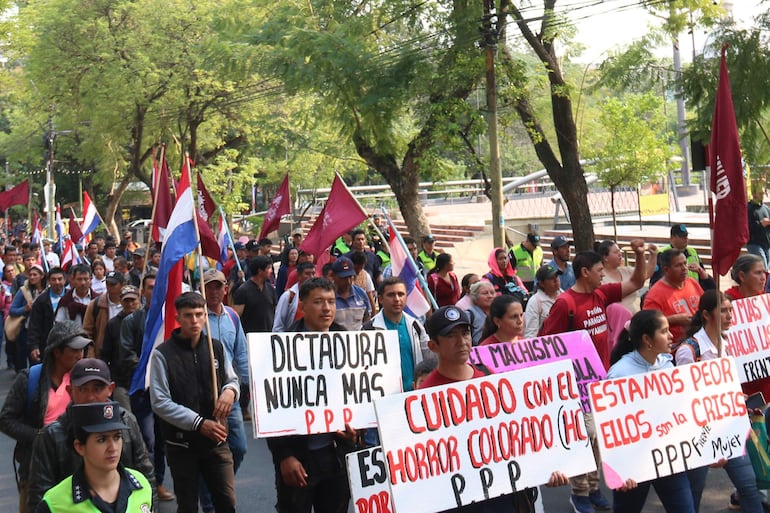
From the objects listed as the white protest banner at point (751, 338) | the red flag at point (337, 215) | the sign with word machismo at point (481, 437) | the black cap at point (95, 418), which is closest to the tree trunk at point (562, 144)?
the red flag at point (337, 215)

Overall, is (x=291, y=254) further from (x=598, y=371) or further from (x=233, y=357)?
(x=598, y=371)

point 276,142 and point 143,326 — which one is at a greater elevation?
point 276,142

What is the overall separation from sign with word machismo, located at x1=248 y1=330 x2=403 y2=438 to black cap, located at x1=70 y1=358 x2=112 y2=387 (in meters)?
0.91

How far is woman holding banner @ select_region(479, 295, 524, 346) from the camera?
646 centimetres

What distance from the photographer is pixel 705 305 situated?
6.39 m

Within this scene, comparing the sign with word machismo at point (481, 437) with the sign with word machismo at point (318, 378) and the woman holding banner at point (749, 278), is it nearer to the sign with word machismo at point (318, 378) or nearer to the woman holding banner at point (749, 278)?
the sign with word machismo at point (318, 378)

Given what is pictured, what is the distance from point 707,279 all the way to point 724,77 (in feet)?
12.4

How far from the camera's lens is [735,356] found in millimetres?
6609

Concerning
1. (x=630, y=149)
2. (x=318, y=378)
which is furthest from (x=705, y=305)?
(x=630, y=149)

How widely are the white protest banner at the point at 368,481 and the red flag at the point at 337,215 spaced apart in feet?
15.3

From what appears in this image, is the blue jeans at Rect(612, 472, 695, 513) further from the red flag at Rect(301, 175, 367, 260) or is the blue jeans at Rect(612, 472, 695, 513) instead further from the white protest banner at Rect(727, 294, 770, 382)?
the red flag at Rect(301, 175, 367, 260)

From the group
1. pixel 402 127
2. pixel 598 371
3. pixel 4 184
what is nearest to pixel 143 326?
pixel 598 371

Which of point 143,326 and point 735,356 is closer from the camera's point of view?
point 735,356

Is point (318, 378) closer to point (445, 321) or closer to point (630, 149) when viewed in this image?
point (445, 321)
